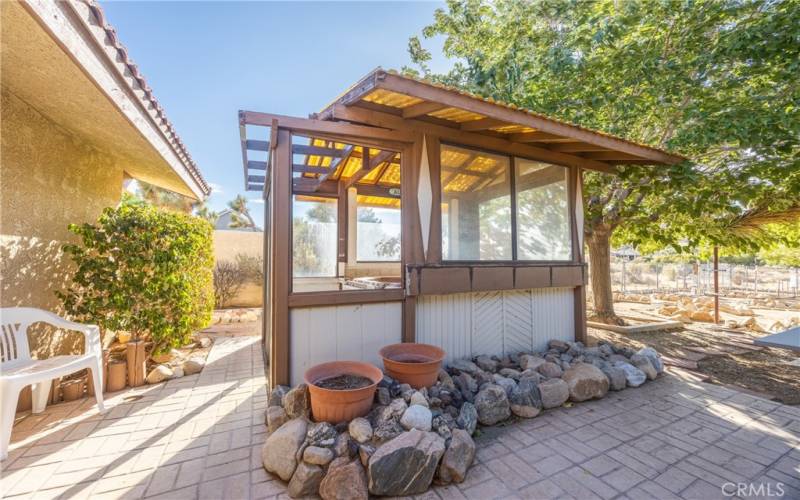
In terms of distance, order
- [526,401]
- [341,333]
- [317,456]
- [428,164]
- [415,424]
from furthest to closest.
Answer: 1. [428,164]
2. [341,333]
3. [526,401]
4. [415,424]
5. [317,456]

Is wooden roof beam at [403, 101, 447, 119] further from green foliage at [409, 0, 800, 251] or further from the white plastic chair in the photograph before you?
the white plastic chair

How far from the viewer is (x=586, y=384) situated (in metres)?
3.33

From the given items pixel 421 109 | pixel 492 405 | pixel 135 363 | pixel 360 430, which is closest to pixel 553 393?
pixel 492 405

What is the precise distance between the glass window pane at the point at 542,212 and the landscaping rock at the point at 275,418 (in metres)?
3.26

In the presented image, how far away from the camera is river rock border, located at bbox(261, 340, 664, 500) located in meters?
2.01

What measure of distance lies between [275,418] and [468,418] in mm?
1580

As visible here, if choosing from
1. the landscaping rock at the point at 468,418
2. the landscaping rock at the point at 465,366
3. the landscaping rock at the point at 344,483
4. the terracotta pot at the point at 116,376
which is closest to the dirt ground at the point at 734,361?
the landscaping rock at the point at 465,366

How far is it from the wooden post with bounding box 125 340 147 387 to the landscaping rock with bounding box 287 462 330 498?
2.87 meters

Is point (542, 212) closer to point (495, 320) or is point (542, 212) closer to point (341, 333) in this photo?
point (495, 320)

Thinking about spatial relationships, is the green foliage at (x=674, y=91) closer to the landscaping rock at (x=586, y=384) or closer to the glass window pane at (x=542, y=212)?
the glass window pane at (x=542, y=212)

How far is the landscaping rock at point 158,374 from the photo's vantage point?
12.6ft

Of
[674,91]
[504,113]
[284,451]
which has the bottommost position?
[284,451]

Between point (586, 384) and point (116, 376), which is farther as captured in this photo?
point (116, 376)

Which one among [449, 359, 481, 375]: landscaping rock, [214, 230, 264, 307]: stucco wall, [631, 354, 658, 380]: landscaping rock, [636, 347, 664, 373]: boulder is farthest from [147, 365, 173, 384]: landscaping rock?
[636, 347, 664, 373]: boulder
